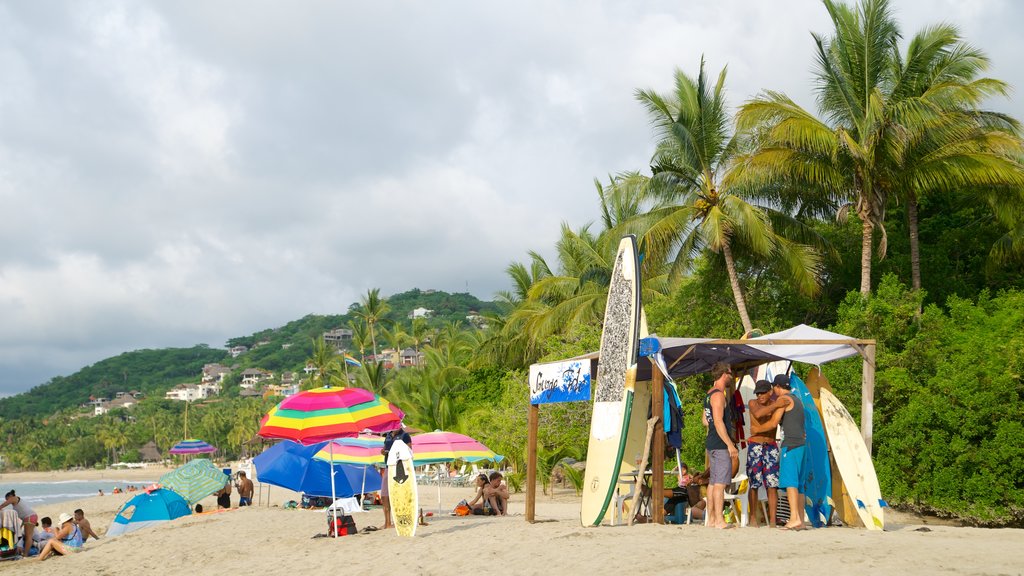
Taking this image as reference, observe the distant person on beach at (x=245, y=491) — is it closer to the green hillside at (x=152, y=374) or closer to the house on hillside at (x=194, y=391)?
the green hillside at (x=152, y=374)

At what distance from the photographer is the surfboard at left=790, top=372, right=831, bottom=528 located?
9078mm

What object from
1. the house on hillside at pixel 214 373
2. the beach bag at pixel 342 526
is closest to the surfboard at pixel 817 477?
the beach bag at pixel 342 526

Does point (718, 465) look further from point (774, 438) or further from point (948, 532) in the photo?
point (948, 532)

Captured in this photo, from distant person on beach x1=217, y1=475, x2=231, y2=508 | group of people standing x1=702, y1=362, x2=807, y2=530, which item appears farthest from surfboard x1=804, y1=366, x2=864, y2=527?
distant person on beach x1=217, y1=475, x2=231, y2=508

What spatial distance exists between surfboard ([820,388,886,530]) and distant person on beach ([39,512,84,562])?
1116 cm

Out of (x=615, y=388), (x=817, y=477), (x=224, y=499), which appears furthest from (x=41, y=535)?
(x=817, y=477)

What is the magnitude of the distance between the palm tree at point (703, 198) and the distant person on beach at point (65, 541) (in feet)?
39.6

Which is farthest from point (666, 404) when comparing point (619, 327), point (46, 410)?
point (46, 410)

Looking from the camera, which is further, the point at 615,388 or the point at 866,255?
the point at 866,255

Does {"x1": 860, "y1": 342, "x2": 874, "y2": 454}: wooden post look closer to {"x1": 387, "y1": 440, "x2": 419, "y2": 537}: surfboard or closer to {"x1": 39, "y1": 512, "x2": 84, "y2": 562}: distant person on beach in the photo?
{"x1": 387, "y1": 440, "x2": 419, "y2": 537}: surfboard

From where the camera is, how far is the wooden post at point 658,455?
30.8 ft

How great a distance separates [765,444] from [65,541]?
37.5 ft

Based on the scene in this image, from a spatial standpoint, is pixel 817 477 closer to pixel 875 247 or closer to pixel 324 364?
pixel 875 247

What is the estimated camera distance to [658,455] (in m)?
9.39
